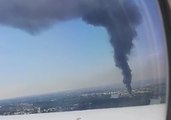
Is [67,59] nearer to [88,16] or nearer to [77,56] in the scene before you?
[77,56]

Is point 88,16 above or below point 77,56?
above

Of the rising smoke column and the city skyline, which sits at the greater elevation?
the rising smoke column

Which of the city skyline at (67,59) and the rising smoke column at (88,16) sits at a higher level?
the rising smoke column at (88,16)

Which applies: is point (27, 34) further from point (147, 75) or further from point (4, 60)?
point (147, 75)

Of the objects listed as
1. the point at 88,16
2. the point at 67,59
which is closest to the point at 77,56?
the point at 67,59

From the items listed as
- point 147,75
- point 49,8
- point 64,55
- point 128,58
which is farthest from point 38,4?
point 147,75
